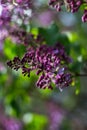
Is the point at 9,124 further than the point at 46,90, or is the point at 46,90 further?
the point at 9,124

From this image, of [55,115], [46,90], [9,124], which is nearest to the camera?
[46,90]

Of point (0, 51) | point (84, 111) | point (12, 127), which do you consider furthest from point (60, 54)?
point (84, 111)

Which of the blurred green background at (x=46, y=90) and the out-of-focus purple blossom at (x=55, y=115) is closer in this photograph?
the blurred green background at (x=46, y=90)

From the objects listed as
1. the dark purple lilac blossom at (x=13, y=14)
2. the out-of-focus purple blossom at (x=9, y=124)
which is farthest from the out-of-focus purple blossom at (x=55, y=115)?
the dark purple lilac blossom at (x=13, y=14)

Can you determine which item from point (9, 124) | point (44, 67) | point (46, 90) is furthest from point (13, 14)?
point (9, 124)

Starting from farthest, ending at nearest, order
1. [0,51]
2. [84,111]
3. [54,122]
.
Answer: [84,111] < [54,122] < [0,51]

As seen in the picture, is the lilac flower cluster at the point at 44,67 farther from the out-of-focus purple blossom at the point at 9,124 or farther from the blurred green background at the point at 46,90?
the out-of-focus purple blossom at the point at 9,124

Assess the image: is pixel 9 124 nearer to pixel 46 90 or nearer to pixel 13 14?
pixel 46 90

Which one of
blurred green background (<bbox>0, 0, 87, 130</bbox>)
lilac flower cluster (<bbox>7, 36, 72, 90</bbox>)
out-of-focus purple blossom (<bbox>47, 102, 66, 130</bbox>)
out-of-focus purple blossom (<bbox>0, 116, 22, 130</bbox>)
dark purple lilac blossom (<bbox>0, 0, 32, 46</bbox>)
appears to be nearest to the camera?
lilac flower cluster (<bbox>7, 36, 72, 90</bbox>)

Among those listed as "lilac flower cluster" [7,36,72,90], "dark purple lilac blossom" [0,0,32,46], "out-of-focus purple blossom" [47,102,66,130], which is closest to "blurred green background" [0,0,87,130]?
"out-of-focus purple blossom" [47,102,66,130]

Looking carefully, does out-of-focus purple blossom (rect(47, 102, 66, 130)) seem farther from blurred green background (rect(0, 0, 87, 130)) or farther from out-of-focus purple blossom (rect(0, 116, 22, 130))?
out-of-focus purple blossom (rect(0, 116, 22, 130))

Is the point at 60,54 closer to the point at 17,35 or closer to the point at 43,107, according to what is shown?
the point at 17,35
